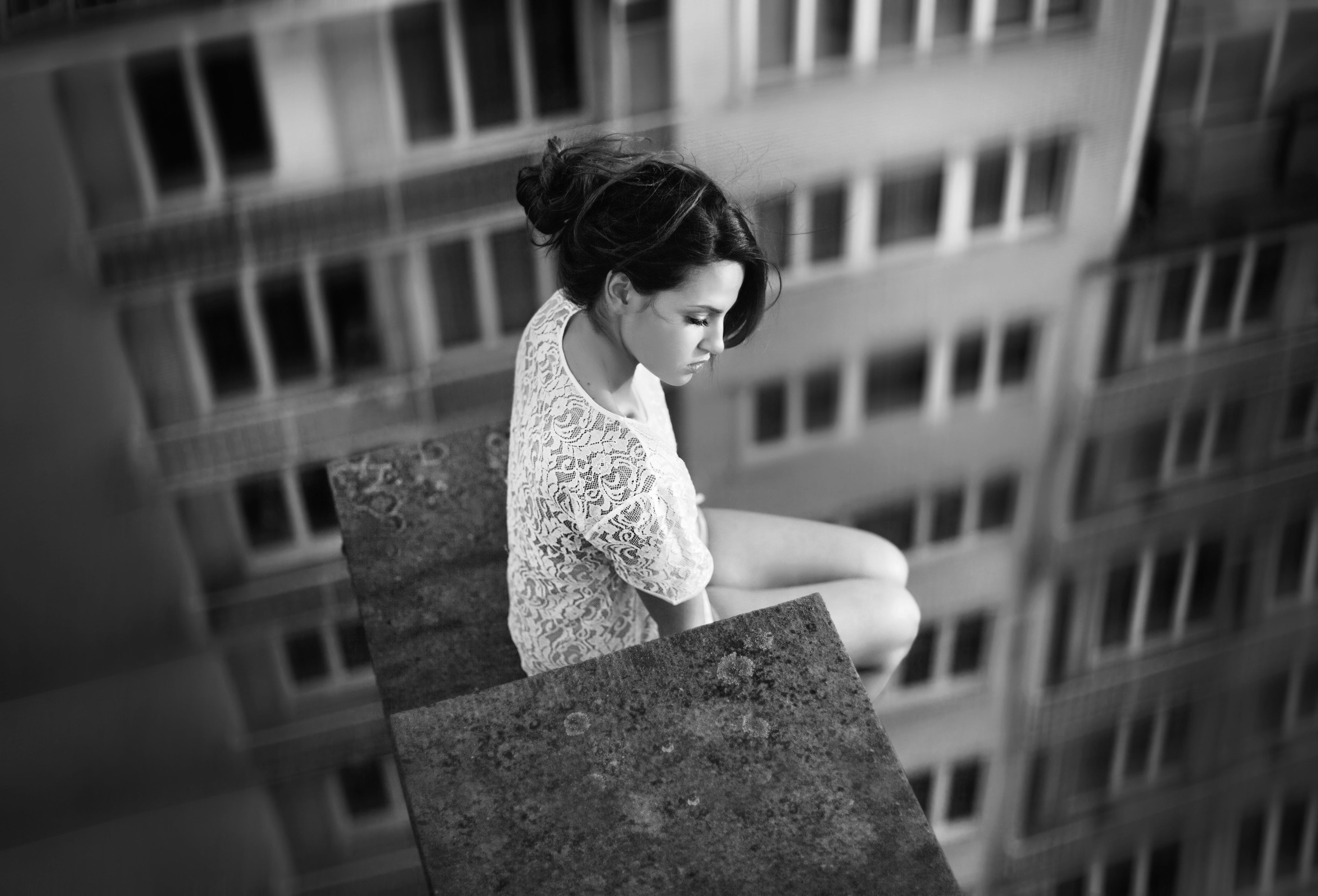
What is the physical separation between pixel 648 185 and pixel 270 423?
4490mm

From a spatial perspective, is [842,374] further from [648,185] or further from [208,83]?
[648,185]

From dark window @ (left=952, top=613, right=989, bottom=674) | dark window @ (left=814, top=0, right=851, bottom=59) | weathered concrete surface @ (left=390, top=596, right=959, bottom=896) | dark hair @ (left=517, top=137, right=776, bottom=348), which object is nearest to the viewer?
weathered concrete surface @ (left=390, top=596, right=959, bottom=896)

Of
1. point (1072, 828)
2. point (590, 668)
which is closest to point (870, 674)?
point (590, 668)

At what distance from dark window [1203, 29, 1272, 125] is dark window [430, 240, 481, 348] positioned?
3.53 meters

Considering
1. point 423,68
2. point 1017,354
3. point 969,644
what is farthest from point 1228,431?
point 423,68

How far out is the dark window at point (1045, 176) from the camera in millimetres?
7004

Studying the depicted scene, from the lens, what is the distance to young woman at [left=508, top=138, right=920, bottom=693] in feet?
6.59

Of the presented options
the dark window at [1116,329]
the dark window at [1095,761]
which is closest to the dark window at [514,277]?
the dark window at [1116,329]

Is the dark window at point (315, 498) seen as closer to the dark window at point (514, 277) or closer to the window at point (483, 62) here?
the dark window at point (514, 277)

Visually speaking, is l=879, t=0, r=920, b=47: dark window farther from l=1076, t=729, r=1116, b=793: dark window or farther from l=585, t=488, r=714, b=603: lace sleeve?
l=585, t=488, r=714, b=603: lace sleeve

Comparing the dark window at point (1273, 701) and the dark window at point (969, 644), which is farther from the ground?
the dark window at point (969, 644)

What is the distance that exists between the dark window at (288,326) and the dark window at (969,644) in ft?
10.2

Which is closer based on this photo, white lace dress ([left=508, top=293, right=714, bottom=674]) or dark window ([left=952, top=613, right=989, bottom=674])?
white lace dress ([left=508, top=293, right=714, bottom=674])

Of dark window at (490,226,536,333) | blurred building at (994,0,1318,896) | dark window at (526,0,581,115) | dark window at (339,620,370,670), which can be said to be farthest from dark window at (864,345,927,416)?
dark window at (339,620,370,670)
